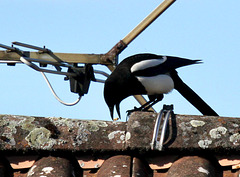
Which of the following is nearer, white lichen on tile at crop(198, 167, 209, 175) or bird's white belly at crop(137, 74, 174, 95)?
white lichen on tile at crop(198, 167, 209, 175)

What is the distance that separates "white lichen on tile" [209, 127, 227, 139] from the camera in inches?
70.5

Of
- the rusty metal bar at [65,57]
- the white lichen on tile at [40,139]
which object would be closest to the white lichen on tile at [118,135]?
the white lichen on tile at [40,139]

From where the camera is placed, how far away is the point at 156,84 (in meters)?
4.04

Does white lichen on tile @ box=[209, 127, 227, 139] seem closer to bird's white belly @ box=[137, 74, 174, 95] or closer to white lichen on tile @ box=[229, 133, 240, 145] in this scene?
white lichen on tile @ box=[229, 133, 240, 145]

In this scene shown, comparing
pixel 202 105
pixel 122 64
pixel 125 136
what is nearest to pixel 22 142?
pixel 125 136

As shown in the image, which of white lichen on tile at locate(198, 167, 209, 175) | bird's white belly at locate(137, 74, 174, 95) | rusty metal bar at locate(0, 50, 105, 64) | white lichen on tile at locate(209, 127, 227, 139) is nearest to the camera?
white lichen on tile at locate(198, 167, 209, 175)

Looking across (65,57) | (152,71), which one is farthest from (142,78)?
(65,57)

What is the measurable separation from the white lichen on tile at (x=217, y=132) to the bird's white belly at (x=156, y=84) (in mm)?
2168

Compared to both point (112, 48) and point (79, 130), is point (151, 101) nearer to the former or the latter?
point (112, 48)

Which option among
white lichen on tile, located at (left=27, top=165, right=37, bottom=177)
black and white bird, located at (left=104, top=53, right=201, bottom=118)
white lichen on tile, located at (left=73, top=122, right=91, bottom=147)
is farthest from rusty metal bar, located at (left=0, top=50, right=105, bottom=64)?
white lichen on tile, located at (left=27, top=165, right=37, bottom=177)

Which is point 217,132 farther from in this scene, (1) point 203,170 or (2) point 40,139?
(2) point 40,139

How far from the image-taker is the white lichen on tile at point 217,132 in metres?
1.79

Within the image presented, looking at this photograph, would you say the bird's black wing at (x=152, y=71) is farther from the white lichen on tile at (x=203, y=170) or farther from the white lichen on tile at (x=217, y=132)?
the white lichen on tile at (x=203, y=170)

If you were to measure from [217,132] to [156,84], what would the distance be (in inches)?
88.2
